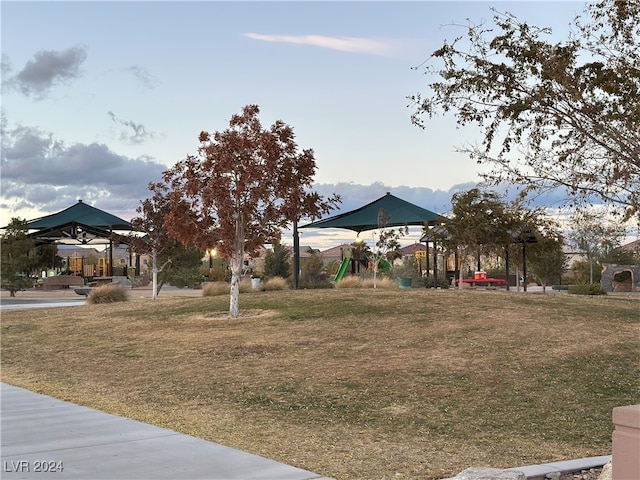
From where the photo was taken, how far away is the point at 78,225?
123 ft

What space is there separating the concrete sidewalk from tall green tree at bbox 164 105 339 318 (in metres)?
9.18

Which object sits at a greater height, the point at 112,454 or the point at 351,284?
the point at 351,284

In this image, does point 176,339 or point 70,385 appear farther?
point 176,339

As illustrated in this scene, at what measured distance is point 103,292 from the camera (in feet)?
83.0

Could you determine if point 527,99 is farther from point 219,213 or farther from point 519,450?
point 219,213

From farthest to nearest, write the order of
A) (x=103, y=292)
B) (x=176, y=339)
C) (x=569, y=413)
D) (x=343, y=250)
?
1. (x=343, y=250)
2. (x=103, y=292)
3. (x=176, y=339)
4. (x=569, y=413)

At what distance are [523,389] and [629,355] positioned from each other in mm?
3138

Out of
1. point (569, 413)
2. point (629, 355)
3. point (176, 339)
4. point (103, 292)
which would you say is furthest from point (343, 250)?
point (569, 413)

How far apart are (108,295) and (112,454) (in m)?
19.3

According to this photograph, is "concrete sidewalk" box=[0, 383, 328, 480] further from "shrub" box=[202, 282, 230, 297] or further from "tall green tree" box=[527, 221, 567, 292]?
"tall green tree" box=[527, 221, 567, 292]

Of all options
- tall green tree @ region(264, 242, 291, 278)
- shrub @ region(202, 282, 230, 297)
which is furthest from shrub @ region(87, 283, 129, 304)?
tall green tree @ region(264, 242, 291, 278)

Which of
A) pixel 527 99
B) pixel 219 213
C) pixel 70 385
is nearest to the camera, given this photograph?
pixel 527 99

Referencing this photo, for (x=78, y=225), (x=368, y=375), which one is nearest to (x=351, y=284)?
(x=368, y=375)

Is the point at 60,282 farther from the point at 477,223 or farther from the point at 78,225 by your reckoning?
the point at 477,223
